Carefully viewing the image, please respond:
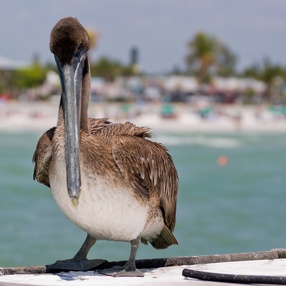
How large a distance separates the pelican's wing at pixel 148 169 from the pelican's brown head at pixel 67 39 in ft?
1.72

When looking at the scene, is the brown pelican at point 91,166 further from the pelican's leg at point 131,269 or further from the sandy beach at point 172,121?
the sandy beach at point 172,121

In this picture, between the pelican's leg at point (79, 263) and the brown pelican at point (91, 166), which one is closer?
the brown pelican at point (91, 166)

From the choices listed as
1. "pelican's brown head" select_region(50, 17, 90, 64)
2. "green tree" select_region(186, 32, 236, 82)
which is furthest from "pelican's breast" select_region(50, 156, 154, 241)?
"green tree" select_region(186, 32, 236, 82)

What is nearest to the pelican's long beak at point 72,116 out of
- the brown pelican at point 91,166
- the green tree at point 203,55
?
the brown pelican at point 91,166

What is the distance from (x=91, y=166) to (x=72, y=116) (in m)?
0.29

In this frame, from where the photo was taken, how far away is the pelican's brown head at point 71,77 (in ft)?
13.5

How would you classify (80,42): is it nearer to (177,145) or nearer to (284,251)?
(284,251)

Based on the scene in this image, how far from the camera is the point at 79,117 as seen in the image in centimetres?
425

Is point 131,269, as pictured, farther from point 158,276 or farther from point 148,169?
point 148,169

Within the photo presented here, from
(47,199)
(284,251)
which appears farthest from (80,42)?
(47,199)

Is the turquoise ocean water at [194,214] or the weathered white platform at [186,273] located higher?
the turquoise ocean water at [194,214]

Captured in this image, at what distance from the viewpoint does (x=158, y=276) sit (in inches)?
176

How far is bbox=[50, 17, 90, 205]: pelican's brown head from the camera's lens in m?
4.11

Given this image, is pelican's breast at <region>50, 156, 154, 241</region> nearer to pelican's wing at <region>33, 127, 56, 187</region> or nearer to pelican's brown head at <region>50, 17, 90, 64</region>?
pelican's wing at <region>33, 127, 56, 187</region>
